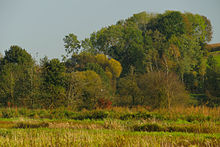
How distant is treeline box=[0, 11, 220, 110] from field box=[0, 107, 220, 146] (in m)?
7.52

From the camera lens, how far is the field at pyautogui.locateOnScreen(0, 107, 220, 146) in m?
9.66

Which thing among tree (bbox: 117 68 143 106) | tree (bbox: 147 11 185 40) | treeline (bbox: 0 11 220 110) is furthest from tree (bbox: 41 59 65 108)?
tree (bbox: 147 11 185 40)

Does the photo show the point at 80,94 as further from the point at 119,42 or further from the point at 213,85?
the point at 119,42

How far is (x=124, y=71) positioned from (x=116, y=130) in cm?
5846

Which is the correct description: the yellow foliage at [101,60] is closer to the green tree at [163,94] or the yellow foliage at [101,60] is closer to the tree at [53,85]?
the green tree at [163,94]

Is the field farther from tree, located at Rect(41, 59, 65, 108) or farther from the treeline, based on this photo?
the treeline

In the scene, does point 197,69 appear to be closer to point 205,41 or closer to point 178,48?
point 178,48

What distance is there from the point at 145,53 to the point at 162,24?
1692 centimetres

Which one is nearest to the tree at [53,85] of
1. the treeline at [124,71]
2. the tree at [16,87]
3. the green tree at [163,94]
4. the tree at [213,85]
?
the treeline at [124,71]

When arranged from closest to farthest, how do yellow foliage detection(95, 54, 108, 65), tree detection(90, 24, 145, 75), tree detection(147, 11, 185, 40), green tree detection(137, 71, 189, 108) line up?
green tree detection(137, 71, 189, 108)
yellow foliage detection(95, 54, 108, 65)
tree detection(90, 24, 145, 75)
tree detection(147, 11, 185, 40)

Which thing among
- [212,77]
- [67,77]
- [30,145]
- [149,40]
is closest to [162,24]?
[149,40]

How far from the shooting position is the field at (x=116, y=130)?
9664 mm

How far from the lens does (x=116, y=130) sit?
584 inches

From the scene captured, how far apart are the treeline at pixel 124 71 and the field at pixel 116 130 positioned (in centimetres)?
752
